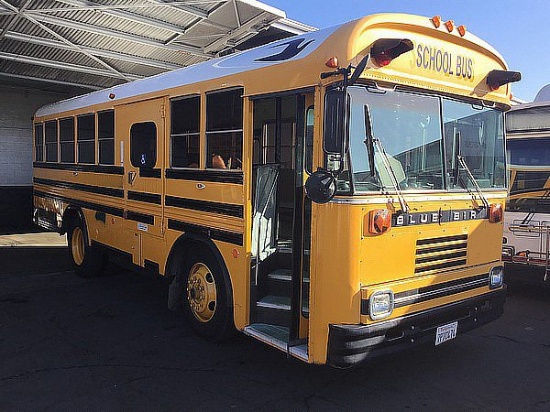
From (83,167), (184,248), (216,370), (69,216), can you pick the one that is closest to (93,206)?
(83,167)

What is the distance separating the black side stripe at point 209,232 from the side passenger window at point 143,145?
834 millimetres

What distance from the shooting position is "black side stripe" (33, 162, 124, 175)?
6578 mm

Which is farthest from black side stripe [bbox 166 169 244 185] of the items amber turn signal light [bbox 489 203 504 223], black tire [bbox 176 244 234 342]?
amber turn signal light [bbox 489 203 504 223]

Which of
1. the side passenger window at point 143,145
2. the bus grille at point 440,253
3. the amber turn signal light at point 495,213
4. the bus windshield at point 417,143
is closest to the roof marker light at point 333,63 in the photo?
the bus windshield at point 417,143

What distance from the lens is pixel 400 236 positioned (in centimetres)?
375

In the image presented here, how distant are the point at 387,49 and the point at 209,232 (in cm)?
237

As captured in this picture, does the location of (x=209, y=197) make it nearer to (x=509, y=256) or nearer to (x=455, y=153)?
(x=455, y=153)

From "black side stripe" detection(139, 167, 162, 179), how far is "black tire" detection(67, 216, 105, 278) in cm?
213

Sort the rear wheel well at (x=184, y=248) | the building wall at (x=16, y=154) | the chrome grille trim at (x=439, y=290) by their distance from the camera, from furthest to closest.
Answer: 1. the building wall at (x=16, y=154)
2. the rear wheel well at (x=184, y=248)
3. the chrome grille trim at (x=439, y=290)

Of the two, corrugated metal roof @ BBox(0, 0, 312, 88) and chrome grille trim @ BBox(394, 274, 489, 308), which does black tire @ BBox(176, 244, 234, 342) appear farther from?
corrugated metal roof @ BBox(0, 0, 312, 88)

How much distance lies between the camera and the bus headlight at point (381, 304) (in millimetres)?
3547

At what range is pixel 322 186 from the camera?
3.45 m

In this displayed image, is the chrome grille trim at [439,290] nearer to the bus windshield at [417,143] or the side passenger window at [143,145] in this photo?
the bus windshield at [417,143]

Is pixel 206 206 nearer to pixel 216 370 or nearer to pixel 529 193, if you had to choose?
pixel 216 370
